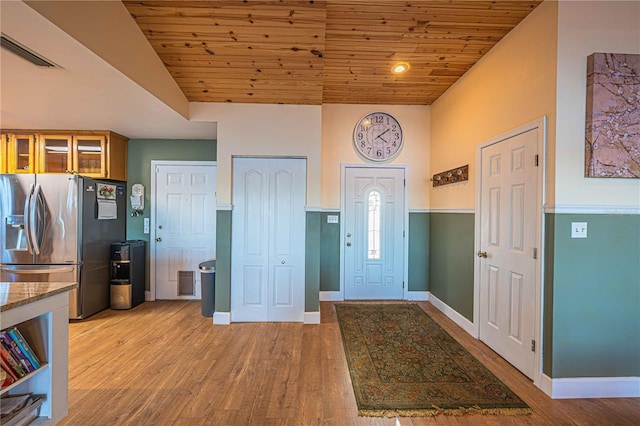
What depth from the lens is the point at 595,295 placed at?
220 centimetres

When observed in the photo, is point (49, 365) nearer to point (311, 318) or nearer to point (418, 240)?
point (311, 318)

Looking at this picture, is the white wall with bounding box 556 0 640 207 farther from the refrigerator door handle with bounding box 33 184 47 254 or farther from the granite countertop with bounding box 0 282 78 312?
the refrigerator door handle with bounding box 33 184 47 254

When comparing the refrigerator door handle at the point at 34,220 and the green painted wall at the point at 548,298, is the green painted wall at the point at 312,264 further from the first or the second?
the refrigerator door handle at the point at 34,220

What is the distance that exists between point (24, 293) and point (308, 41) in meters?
2.66

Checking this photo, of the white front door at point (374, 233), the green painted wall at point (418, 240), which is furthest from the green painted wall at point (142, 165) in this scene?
the green painted wall at point (418, 240)

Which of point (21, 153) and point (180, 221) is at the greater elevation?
point (21, 153)

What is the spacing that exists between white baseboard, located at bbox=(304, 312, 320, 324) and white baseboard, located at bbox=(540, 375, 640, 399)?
2177 mm

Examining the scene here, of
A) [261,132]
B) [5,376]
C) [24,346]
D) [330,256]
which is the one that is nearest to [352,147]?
[261,132]

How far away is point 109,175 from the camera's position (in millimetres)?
4086

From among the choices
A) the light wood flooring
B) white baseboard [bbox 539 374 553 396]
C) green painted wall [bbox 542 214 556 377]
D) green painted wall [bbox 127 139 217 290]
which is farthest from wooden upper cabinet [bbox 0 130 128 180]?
white baseboard [bbox 539 374 553 396]

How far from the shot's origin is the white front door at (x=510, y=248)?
95.0 inches

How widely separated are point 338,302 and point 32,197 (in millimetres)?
3914

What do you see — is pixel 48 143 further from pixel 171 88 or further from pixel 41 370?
pixel 41 370

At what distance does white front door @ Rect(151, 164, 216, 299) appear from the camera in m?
4.43
